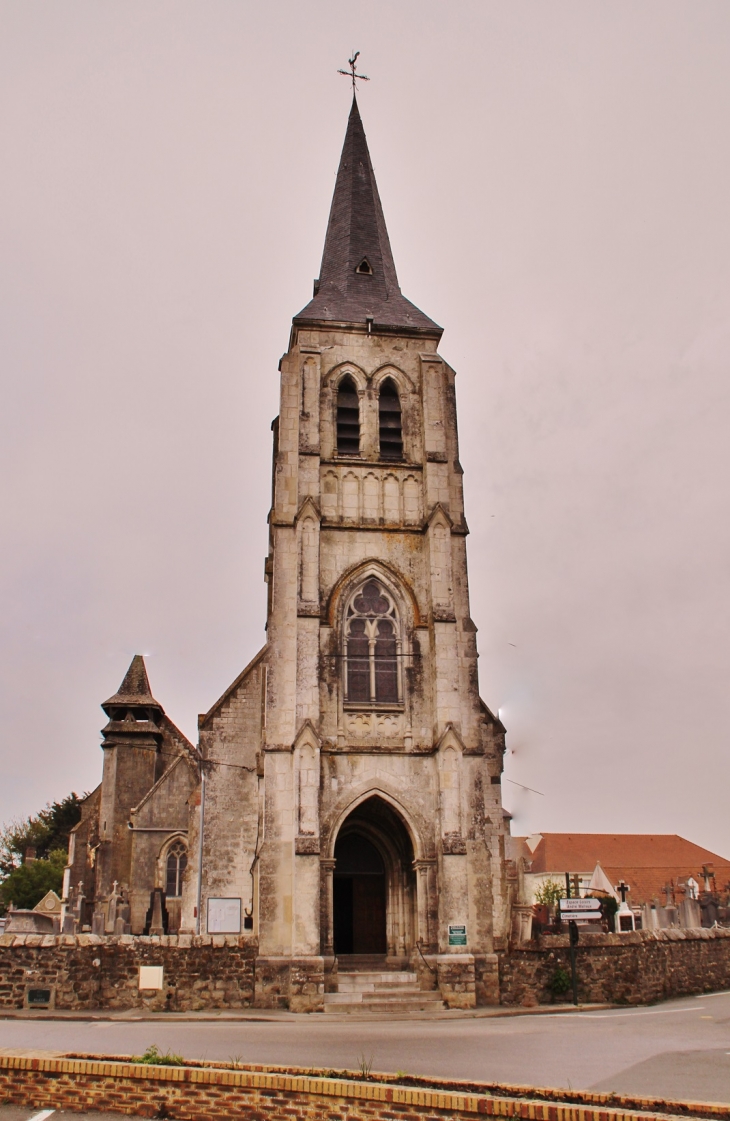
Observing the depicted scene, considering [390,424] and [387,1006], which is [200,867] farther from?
[390,424]

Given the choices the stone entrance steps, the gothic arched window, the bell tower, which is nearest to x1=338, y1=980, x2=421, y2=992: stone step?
the stone entrance steps

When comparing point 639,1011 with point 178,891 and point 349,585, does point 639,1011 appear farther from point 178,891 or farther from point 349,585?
point 178,891

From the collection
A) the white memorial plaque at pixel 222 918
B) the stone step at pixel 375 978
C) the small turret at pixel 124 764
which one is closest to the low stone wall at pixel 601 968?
the stone step at pixel 375 978

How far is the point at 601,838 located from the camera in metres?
78.1

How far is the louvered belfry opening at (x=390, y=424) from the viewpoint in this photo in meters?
25.4

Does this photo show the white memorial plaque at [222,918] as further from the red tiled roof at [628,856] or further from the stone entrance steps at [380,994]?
the red tiled roof at [628,856]

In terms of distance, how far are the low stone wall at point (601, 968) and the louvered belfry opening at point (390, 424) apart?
41.6 feet

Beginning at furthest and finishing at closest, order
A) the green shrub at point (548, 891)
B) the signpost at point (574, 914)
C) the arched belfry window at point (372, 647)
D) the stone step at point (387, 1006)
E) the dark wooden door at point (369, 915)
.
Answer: the green shrub at point (548, 891), the arched belfry window at point (372, 647), the dark wooden door at point (369, 915), the signpost at point (574, 914), the stone step at point (387, 1006)

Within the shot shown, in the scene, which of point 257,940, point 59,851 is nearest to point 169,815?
point 257,940

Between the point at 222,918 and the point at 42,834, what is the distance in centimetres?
4811

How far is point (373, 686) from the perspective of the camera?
22641 mm

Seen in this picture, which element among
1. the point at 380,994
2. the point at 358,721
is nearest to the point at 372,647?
the point at 358,721

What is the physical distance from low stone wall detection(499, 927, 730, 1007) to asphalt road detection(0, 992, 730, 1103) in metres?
1.91

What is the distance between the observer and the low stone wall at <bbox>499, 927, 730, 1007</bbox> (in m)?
19.5
